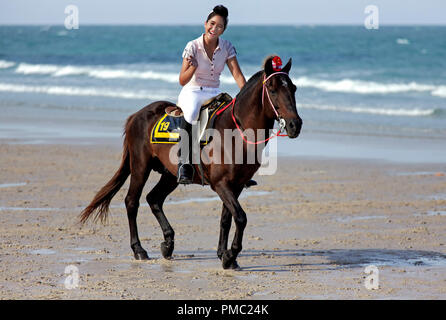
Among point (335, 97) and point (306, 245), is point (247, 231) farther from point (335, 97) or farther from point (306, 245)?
point (335, 97)

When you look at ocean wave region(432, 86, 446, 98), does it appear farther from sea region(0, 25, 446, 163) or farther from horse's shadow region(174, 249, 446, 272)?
horse's shadow region(174, 249, 446, 272)

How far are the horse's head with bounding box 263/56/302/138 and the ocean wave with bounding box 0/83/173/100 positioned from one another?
21639mm

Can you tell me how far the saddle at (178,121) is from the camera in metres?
7.41

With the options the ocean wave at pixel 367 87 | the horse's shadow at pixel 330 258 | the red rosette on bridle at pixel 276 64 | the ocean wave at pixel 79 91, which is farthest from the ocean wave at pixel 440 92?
the red rosette on bridle at pixel 276 64

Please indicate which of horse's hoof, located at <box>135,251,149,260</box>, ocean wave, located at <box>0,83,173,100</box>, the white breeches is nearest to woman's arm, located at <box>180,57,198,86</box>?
the white breeches

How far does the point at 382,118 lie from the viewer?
21.9 meters

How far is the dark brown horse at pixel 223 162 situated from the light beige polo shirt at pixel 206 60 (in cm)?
43

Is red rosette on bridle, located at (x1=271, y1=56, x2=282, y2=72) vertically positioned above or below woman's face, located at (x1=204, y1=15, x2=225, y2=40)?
below

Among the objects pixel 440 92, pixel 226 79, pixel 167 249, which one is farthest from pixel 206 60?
pixel 226 79

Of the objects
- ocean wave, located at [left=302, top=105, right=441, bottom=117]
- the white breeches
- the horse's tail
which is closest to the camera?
the white breeches

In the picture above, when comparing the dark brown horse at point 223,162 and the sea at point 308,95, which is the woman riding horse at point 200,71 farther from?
the sea at point 308,95

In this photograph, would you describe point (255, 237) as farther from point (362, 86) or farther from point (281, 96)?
point (362, 86)

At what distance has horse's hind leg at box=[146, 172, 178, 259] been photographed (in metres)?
7.83
